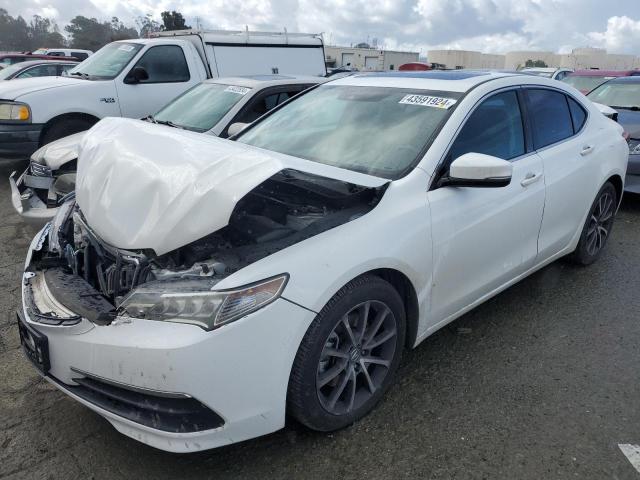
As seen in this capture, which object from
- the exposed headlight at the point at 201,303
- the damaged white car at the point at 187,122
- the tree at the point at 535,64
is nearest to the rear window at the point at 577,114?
the damaged white car at the point at 187,122

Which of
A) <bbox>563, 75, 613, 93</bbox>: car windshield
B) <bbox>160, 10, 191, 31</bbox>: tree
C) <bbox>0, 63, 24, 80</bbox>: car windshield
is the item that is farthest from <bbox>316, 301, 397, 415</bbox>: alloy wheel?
<bbox>160, 10, 191, 31</bbox>: tree

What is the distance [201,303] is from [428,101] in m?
1.87

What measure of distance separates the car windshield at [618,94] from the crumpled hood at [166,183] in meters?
6.55

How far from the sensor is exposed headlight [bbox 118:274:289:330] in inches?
79.0

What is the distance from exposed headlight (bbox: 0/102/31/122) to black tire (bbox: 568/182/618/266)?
21.2 feet

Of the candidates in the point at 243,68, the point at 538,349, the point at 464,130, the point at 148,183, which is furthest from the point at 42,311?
the point at 243,68

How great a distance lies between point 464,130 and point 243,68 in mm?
6351

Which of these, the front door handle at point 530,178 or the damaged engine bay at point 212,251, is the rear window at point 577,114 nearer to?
the front door handle at point 530,178

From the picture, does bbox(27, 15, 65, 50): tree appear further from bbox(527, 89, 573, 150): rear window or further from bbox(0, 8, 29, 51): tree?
bbox(527, 89, 573, 150): rear window

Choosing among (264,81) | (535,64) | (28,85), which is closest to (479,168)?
(264,81)

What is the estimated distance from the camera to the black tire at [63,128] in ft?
22.2

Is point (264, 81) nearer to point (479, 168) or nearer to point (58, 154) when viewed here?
point (58, 154)

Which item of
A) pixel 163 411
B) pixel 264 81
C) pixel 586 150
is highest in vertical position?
pixel 264 81

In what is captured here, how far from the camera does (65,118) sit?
6.92 m
